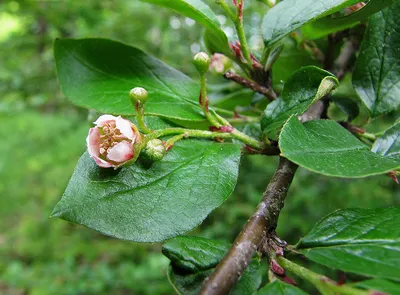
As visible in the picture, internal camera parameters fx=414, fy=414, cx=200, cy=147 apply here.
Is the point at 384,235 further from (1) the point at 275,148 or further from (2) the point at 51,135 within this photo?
(2) the point at 51,135

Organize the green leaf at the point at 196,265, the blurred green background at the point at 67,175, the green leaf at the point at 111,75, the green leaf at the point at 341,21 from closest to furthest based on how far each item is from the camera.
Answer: the green leaf at the point at 196,265 → the green leaf at the point at 341,21 → the green leaf at the point at 111,75 → the blurred green background at the point at 67,175

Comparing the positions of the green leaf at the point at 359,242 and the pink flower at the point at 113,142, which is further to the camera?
the pink flower at the point at 113,142

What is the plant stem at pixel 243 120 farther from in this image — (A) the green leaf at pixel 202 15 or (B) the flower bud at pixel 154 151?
(B) the flower bud at pixel 154 151

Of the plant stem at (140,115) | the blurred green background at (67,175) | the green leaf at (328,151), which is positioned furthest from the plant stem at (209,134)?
the blurred green background at (67,175)

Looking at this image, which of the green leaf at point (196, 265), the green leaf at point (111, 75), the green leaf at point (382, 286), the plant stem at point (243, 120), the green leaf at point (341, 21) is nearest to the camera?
the green leaf at point (382, 286)

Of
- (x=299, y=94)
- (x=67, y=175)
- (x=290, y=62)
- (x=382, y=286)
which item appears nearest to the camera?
(x=382, y=286)

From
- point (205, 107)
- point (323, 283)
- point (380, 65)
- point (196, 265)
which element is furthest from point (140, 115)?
point (380, 65)

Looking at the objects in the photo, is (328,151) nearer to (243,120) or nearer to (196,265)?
(196,265)
